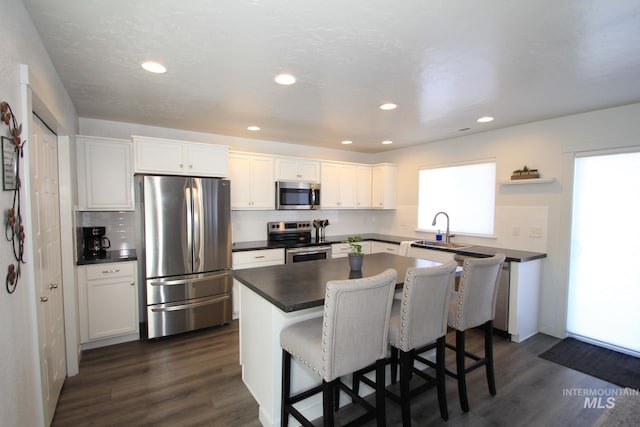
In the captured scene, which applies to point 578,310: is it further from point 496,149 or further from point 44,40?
point 44,40

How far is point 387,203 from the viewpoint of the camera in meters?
5.33

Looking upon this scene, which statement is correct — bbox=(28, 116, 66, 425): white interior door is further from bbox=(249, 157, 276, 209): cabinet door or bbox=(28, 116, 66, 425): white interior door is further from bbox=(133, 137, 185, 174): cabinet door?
bbox=(249, 157, 276, 209): cabinet door

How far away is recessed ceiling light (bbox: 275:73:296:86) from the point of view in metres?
2.30

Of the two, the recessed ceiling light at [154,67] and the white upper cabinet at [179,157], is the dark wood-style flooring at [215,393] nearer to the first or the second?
the white upper cabinet at [179,157]

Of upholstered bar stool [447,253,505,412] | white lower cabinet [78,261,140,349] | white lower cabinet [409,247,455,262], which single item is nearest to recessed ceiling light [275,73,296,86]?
upholstered bar stool [447,253,505,412]

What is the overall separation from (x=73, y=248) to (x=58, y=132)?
1.01 metres

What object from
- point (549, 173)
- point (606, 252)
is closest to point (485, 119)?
point (549, 173)

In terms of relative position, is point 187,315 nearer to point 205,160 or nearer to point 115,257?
point 115,257

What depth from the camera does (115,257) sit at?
10.6ft

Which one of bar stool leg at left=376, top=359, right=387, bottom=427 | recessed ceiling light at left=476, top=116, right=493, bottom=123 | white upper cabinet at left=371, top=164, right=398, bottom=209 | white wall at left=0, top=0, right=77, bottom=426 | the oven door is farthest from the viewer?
white upper cabinet at left=371, top=164, right=398, bottom=209

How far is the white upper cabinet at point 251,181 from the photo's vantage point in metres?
4.14

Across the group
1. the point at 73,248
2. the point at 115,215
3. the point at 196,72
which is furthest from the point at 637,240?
the point at 115,215

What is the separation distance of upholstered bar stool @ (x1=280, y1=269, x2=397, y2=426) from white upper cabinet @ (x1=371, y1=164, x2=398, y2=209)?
3.76 meters

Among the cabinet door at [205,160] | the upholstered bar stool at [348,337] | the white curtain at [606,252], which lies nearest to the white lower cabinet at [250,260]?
the cabinet door at [205,160]
